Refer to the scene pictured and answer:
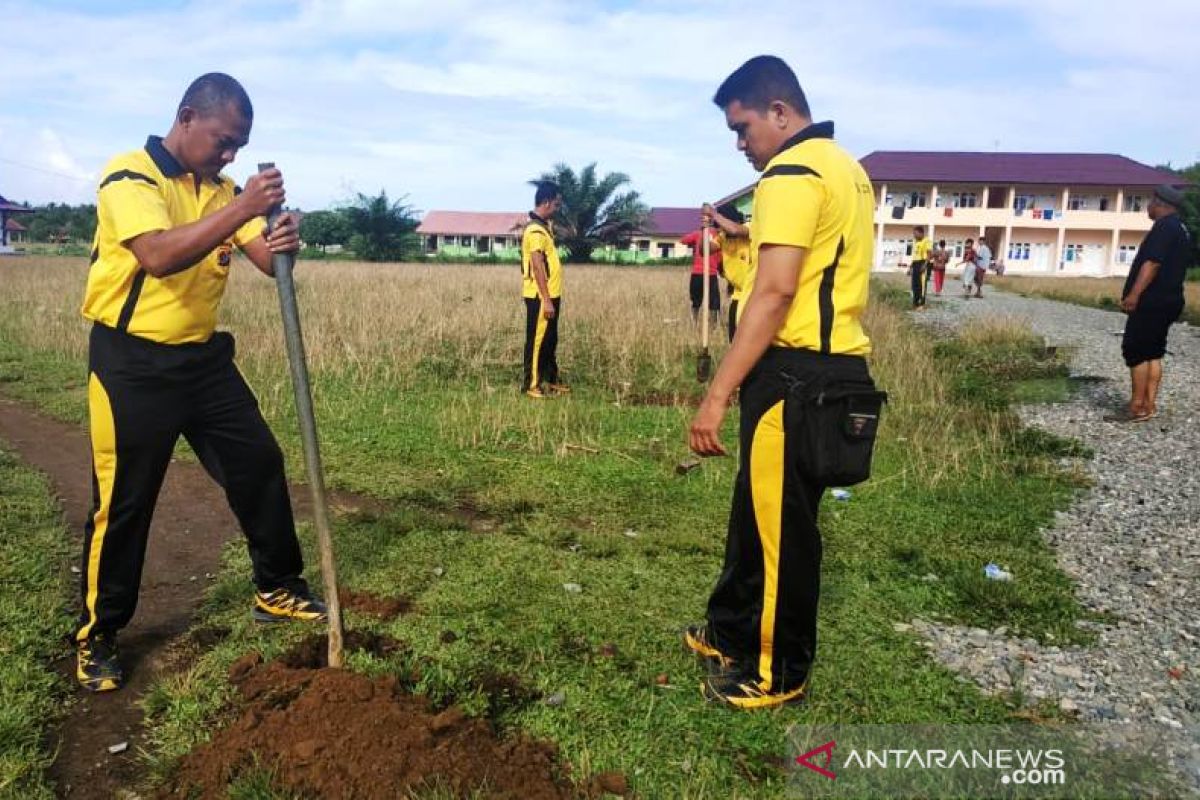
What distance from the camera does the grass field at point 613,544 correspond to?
294cm

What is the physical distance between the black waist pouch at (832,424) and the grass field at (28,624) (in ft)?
8.30

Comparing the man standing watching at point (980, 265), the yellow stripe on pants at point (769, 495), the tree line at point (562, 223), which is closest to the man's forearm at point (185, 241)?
the yellow stripe on pants at point (769, 495)

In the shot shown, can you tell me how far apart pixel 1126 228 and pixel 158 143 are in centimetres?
6064

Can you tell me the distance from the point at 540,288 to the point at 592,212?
167ft

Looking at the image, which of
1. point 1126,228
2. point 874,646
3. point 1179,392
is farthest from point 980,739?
point 1126,228

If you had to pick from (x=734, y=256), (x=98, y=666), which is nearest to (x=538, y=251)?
(x=734, y=256)

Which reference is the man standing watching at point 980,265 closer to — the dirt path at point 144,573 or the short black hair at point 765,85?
the dirt path at point 144,573

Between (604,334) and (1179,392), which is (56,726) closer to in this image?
(604,334)

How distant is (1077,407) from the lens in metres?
8.67

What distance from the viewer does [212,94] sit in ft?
9.87

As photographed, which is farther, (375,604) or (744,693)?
(375,604)

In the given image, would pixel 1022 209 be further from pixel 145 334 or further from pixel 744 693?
pixel 145 334

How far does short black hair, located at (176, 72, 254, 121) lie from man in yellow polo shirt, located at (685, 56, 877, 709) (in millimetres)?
1746

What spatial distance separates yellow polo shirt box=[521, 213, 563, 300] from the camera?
8242mm
